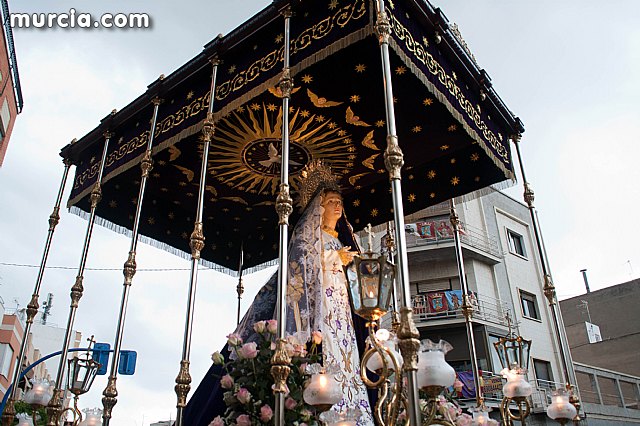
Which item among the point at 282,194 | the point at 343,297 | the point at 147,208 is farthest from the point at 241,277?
the point at 282,194

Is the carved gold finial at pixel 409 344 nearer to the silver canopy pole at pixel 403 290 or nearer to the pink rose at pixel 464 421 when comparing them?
the silver canopy pole at pixel 403 290

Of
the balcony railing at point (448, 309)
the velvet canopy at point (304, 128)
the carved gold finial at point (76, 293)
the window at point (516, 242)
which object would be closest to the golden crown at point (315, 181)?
the velvet canopy at point (304, 128)

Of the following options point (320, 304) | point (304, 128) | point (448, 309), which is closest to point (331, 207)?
point (304, 128)

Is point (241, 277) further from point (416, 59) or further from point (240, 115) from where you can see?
point (416, 59)

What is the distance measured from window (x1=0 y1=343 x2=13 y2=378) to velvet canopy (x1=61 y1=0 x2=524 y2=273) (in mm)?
17759

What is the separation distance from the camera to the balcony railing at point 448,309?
18.1 meters

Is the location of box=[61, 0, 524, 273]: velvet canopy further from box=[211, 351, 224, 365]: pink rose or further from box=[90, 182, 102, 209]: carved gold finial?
box=[211, 351, 224, 365]: pink rose

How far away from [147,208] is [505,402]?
19.1 feet

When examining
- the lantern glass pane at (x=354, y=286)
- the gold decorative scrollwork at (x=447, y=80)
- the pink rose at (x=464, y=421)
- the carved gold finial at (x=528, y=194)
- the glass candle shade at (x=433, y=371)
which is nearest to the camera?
the glass candle shade at (x=433, y=371)

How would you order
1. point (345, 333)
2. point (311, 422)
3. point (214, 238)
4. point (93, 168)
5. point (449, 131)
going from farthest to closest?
point (214, 238) < point (93, 168) < point (449, 131) < point (345, 333) < point (311, 422)

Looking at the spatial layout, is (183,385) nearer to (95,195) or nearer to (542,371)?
(95,195)

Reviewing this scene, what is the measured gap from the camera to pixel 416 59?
5.44m

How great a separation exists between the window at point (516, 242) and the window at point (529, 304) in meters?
1.79

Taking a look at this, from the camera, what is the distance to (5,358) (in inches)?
891
